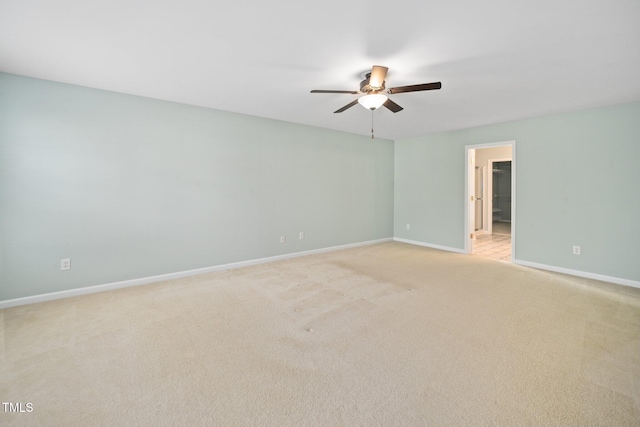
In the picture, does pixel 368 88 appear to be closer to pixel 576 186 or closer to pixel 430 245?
pixel 576 186

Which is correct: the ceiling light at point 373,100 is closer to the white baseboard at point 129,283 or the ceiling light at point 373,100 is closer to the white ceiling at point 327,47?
the white ceiling at point 327,47

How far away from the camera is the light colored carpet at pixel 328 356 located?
1.51 metres

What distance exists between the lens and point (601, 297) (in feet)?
10.0

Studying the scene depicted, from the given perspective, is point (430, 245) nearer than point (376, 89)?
No

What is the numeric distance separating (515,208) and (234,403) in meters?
4.84

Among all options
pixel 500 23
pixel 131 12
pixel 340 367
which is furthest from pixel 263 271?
pixel 500 23

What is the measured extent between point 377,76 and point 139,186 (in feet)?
10.1

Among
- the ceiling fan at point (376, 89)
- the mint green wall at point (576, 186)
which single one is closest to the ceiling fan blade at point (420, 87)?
the ceiling fan at point (376, 89)

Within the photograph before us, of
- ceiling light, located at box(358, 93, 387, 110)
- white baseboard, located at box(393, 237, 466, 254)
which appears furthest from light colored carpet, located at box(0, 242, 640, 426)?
ceiling light, located at box(358, 93, 387, 110)

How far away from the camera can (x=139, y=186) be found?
344cm

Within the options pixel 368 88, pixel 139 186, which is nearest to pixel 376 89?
pixel 368 88

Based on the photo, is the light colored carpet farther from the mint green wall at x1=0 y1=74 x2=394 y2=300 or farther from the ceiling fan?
the ceiling fan

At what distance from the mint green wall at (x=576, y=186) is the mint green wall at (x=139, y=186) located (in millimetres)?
3180

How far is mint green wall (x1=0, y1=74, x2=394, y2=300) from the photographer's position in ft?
9.30
